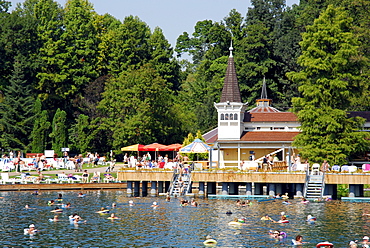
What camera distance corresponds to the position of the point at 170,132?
85.6 metres

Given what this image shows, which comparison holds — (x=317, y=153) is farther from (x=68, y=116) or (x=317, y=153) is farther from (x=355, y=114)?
(x=68, y=116)

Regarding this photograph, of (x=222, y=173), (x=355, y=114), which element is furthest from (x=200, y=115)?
(x=222, y=173)

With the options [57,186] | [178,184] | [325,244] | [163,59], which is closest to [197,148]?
[178,184]

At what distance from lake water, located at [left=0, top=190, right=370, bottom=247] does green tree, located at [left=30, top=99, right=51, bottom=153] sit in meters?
29.5

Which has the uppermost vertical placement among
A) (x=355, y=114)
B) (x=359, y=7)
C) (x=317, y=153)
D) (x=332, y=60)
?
(x=359, y=7)

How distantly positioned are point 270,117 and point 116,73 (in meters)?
36.0

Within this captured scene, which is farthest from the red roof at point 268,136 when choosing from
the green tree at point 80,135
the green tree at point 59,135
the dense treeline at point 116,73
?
the green tree at point 59,135

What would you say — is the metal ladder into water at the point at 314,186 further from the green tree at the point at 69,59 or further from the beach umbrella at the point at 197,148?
the green tree at the point at 69,59

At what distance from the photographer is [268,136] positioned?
61.4m

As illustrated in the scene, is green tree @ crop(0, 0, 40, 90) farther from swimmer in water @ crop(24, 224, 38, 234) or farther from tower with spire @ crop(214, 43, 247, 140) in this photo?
swimmer in water @ crop(24, 224, 38, 234)

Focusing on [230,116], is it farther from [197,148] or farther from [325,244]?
[325,244]

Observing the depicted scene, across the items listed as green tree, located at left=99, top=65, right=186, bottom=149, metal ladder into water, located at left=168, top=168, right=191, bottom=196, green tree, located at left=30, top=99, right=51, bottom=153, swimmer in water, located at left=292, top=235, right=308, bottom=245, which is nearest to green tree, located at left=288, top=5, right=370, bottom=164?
metal ladder into water, located at left=168, top=168, right=191, bottom=196

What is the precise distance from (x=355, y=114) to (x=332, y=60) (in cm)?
730

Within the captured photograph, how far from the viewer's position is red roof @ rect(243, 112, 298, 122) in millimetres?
63062
